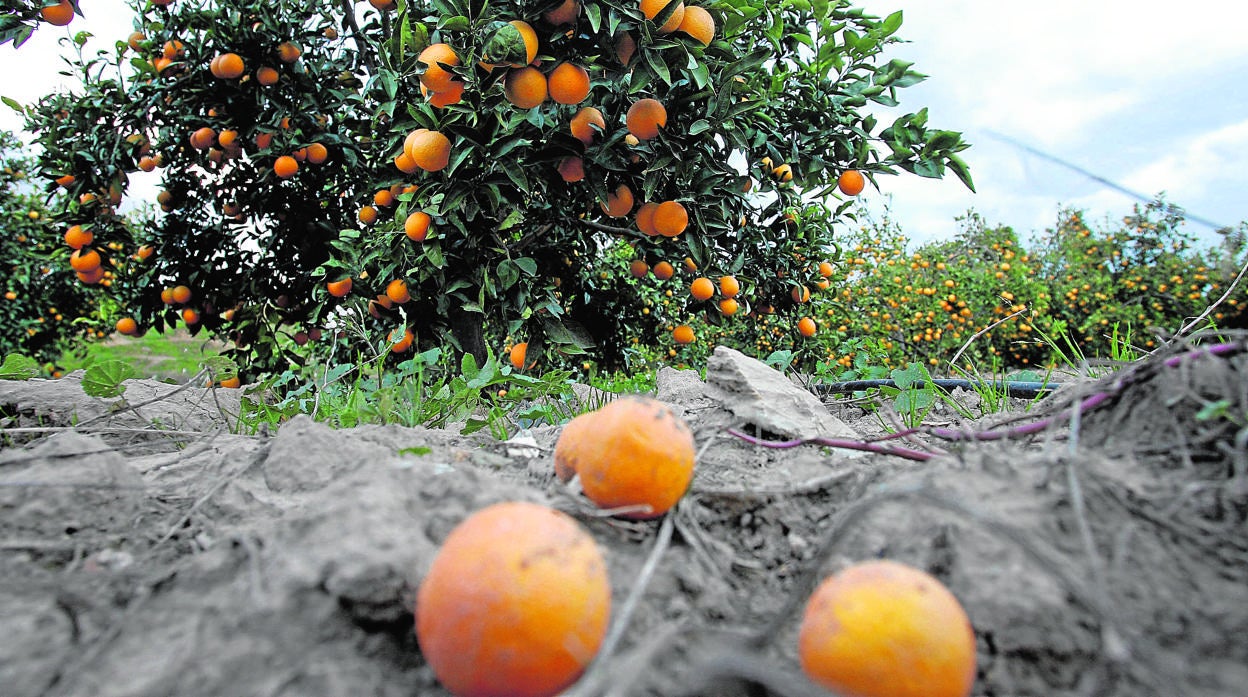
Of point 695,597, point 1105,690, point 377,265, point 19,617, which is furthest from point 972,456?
point 377,265

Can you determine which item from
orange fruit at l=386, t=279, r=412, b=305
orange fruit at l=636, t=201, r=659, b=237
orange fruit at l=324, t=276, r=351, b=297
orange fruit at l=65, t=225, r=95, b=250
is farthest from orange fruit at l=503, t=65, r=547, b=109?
orange fruit at l=65, t=225, r=95, b=250

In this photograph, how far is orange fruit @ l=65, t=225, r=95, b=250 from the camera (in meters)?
3.97

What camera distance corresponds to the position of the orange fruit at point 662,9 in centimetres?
209

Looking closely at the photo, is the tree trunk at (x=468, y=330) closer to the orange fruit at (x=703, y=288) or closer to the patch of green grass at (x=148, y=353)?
the orange fruit at (x=703, y=288)

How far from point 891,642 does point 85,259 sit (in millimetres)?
5136

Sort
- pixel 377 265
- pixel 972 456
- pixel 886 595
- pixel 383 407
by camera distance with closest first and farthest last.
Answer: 1. pixel 886 595
2. pixel 972 456
3. pixel 383 407
4. pixel 377 265

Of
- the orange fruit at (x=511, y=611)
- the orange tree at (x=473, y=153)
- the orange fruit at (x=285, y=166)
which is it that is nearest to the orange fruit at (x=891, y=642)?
the orange fruit at (x=511, y=611)

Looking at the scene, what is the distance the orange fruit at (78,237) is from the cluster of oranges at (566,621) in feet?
15.5

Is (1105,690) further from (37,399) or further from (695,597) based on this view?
(37,399)

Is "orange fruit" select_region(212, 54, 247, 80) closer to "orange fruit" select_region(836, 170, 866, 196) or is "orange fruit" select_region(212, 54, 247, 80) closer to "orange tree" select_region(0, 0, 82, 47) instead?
"orange tree" select_region(0, 0, 82, 47)

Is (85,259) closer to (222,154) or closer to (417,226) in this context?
(222,154)

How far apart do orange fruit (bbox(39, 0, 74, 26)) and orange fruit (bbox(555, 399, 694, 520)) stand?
3.16 m

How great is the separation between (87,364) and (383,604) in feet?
6.09

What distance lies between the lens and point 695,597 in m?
0.84
